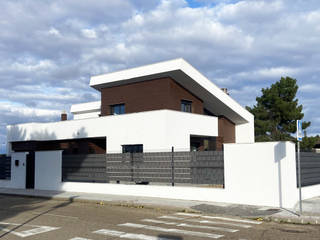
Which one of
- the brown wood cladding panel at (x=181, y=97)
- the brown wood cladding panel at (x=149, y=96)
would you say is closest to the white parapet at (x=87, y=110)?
the brown wood cladding panel at (x=149, y=96)

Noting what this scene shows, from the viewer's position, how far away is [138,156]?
1697 centimetres

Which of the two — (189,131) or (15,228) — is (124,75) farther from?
(15,228)

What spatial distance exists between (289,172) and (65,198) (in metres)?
9.64

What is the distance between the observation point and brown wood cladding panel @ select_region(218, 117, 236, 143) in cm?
2992

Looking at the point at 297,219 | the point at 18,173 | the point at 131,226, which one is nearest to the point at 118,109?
the point at 18,173

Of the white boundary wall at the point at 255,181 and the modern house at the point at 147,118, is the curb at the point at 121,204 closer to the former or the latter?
the white boundary wall at the point at 255,181

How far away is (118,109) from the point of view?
1056 inches

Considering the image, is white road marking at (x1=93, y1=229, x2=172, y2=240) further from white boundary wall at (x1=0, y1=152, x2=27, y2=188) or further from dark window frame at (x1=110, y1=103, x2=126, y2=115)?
dark window frame at (x1=110, y1=103, x2=126, y2=115)

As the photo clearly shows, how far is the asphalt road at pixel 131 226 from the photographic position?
8.52 meters

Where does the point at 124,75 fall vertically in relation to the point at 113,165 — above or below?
above

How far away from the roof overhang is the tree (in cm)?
1037

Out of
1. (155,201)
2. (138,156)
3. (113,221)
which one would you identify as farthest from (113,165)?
(113,221)

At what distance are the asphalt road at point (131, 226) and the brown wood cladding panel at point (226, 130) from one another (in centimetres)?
1756

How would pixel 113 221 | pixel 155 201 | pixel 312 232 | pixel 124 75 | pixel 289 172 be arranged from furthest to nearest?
pixel 124 75 → pixel 155 201 → pixel 289 172 → pixel 113 221 → pixel 312 232
